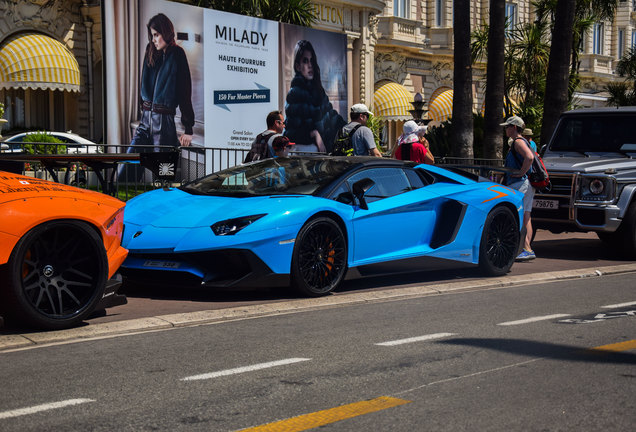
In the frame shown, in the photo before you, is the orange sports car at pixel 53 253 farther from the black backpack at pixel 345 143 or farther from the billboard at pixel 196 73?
the billboard at pixel 196 73

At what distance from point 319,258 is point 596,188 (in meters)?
5.28

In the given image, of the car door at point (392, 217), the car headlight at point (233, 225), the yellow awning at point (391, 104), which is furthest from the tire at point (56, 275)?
the yellow awning at point (391, 104)

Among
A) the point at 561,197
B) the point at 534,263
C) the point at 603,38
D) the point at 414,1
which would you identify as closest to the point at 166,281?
the point at 534,263

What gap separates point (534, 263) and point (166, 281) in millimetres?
5595

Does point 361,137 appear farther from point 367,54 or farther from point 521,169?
point 367,54

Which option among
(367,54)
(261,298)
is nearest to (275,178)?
(261,298)

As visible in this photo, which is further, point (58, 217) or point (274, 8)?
point (274, 8)

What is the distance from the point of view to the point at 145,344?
5.98 m

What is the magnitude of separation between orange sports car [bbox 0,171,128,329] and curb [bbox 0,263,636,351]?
0.15 meters

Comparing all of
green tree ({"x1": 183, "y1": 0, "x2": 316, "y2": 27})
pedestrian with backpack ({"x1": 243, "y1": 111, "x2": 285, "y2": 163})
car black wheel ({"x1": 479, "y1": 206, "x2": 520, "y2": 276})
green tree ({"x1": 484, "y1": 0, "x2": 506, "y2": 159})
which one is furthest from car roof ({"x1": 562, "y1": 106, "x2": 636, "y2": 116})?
green tree ({"x1": 183, "y1": 0, "x2": 316, "y2": 27})

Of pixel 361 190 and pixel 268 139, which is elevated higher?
pixel 268 139

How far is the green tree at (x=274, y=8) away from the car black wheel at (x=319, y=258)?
20.9m

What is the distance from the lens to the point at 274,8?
29438 millimetres

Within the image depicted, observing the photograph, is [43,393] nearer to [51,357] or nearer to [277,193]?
[51,357]
